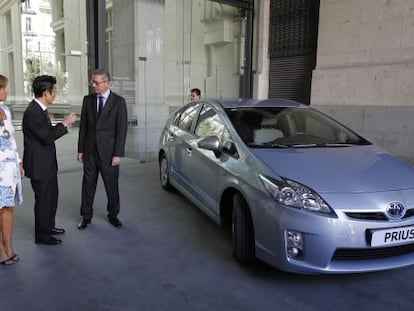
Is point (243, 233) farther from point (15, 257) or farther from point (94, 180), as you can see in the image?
point (15, 257)

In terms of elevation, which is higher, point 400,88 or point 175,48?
point 175,48

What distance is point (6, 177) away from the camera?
2.97 meters

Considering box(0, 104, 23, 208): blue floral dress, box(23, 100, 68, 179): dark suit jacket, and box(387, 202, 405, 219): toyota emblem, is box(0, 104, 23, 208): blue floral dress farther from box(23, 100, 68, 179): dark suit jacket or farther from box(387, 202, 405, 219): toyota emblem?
box(387, 202, 405, 219): toyota emblem

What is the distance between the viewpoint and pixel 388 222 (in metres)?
2.54

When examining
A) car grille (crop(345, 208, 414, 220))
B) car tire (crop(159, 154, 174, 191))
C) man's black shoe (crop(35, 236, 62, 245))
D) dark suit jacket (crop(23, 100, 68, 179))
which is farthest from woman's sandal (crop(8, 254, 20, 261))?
car grille (crop(345, 208, 414, 220))

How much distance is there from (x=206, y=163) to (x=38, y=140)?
150cm

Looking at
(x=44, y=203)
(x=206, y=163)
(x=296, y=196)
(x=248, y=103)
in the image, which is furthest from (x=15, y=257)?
(x=248, y=103)

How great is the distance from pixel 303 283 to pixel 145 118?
5.78m

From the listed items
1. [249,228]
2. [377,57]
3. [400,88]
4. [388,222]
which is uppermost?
[377,57]

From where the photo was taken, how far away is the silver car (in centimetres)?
254

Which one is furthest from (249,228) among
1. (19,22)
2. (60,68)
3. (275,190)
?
(19,22)

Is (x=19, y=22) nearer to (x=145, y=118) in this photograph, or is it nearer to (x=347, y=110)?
(x=145, y=118)

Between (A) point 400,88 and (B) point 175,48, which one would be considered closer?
(A) point 400,88

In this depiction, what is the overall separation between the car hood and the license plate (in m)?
0.29
